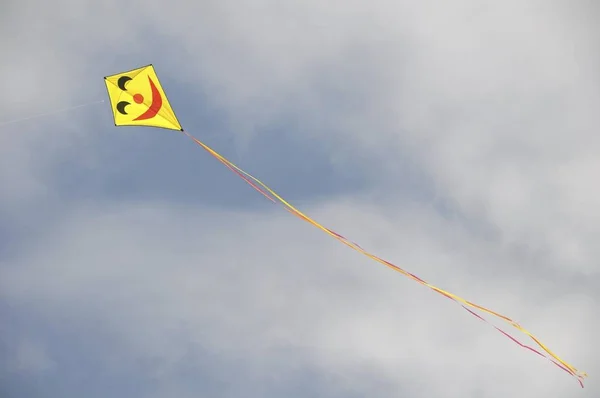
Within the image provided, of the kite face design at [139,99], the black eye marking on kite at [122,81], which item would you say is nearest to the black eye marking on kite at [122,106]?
the kite face design at [139,99]

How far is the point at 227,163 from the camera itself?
34156 millimetres

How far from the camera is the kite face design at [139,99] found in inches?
1590

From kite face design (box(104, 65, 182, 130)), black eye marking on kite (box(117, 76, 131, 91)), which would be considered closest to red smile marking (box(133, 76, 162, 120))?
Result: kite face design (box(104, 65, 182, 130))

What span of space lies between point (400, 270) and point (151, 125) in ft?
72.4

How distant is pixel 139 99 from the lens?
4122 centimetres

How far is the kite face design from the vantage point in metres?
40.4

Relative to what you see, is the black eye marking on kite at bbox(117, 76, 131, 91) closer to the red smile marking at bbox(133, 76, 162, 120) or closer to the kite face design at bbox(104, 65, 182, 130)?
the kite face design at bbox(104, 65, 182, 130)

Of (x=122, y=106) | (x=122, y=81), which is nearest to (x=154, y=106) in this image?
(x=122, y=106)

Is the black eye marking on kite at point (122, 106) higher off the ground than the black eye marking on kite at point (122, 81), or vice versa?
the black eye marking on kite at point (122, 81)

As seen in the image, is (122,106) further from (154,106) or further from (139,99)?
(154,106)

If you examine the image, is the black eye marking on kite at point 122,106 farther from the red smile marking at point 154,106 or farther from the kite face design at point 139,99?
the red smile marking at point 154,106

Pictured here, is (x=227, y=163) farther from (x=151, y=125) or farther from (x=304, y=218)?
(x=151, y=125)

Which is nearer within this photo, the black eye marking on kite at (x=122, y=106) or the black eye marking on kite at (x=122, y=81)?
the black eye marking on kite at (x=122, y=106)

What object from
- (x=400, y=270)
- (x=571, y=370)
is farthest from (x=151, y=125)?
(x=571, y=370)
